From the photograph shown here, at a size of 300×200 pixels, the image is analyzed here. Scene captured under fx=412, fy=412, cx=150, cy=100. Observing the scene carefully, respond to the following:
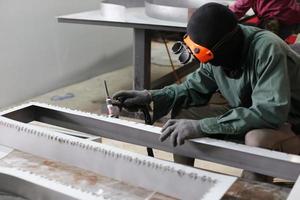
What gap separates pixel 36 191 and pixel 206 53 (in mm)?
694

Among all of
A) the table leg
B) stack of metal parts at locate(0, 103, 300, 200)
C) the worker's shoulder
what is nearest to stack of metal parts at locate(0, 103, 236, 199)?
stack of metal parts at locate(0, 103, 300, 200)

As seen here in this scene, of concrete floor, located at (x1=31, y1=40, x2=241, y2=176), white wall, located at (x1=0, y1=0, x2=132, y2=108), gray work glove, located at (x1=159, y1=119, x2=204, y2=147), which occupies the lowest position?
concrete floor, located at (x1=31, y1=40, x2=241, y2=176)

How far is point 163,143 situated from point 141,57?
151 cm

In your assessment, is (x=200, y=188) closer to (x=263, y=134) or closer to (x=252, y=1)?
(x=263, y=134)

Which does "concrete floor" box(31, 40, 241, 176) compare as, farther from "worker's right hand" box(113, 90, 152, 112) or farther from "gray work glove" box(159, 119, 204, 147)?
"gray work glove" box(159, 119, 204, 147)

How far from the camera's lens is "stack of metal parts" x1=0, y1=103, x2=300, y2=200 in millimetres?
1067

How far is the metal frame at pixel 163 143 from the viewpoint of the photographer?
3.66 ft

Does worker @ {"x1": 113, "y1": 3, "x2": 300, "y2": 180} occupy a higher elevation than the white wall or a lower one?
higher

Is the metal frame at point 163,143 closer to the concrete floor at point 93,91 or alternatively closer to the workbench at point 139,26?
the concrete floor at point 93,91

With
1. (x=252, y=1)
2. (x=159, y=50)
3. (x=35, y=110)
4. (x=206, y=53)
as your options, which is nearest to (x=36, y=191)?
(x=35, y=110)

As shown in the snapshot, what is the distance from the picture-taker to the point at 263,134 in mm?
1390

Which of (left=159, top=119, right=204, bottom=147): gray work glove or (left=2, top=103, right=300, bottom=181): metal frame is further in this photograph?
(left=159, top=119, right=204, bottom=147): gray work glove

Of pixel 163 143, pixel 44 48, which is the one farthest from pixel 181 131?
pixel 44 48

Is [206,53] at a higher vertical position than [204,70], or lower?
higher
